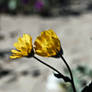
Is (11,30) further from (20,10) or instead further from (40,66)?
(40,66)

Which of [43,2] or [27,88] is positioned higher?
[43,2]

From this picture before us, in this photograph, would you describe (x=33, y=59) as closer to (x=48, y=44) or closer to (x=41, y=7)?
(x=48, y=44)

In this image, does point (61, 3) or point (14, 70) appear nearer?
point (14, 70)

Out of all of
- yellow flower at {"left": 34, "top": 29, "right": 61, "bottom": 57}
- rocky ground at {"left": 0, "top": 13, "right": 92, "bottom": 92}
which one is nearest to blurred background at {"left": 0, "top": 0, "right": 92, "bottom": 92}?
rocky ground at {"left": 0, "top": 13, "right": 92, "bottom": 92}

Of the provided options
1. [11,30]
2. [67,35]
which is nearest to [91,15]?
[67,35]

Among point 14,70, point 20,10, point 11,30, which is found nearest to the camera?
point 14,70

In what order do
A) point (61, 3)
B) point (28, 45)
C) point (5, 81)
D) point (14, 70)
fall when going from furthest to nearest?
point (61, 3) < point (14, 70) < point (5, 81) < point (28, 45)

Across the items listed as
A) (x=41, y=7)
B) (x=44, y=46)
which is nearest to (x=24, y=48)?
(x=44, y=46)
